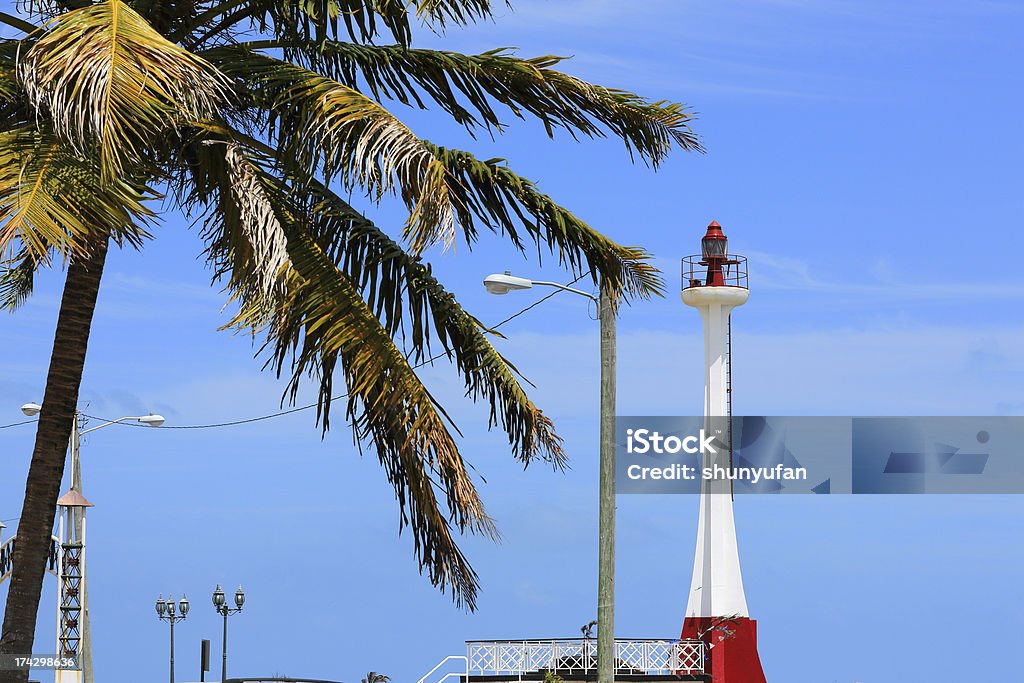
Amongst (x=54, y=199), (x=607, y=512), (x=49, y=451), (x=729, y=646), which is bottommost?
(x=729, y=646)

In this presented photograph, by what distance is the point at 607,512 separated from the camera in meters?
17.0

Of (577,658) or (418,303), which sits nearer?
(418,303)

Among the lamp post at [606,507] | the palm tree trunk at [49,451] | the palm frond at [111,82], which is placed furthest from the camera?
the lamp post at [606,507]

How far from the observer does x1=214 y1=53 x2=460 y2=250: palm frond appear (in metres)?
9.78

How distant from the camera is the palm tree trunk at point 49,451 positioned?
1152cm

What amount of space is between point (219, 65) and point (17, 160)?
1903 millimetres

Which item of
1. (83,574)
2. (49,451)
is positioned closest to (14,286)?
(49,451)

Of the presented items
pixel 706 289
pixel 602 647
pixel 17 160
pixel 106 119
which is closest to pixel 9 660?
pixel 17 160

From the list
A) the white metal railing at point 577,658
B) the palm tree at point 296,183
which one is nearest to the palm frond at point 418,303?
the palm tree at point 296,183

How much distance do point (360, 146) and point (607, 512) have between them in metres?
8.15

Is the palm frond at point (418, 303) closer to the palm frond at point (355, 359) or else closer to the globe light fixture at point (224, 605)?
the palm frond at point (355, 359)

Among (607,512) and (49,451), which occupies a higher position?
(49,451)

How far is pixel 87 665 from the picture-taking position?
100 ft

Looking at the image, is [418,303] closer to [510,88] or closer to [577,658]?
[510,88]
